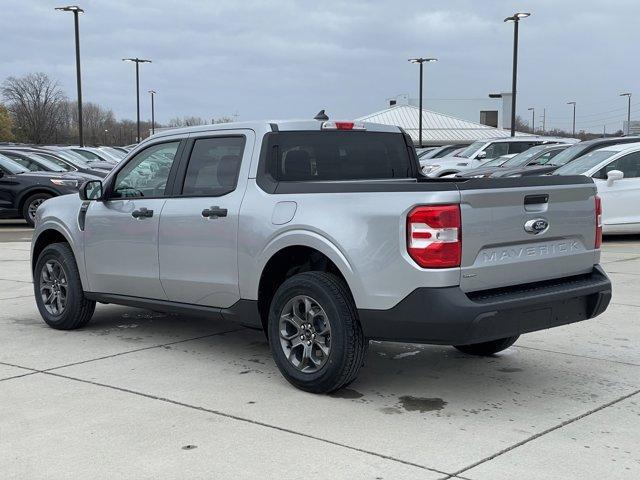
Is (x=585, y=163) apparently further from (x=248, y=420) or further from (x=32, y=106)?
(x=32, y=106)

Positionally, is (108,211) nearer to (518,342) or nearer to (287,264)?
(287,264)

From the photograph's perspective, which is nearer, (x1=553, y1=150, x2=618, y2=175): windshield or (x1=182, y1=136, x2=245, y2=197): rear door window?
(x1=182, y1=136, x2=245, y2=197): rear door window

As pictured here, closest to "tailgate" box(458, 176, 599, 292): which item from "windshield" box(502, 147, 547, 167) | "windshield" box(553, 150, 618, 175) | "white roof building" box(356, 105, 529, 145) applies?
"windshield" box(553, 150, 618, 175)

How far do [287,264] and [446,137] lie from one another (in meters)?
69.5

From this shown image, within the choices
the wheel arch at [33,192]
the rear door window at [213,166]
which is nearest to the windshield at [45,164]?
the wheel arch at [33,192]

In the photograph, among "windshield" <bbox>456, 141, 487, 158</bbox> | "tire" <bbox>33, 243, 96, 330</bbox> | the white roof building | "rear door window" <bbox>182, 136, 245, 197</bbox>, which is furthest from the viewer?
the white roof building

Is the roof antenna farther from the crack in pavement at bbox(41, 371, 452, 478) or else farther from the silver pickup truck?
the crack in pavement at bbox(41, 371, 452, 478)

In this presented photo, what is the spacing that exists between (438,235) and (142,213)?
273cm

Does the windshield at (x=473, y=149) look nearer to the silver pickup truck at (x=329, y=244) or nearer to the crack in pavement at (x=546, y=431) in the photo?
the silver pickup truck at (x=329, y=244)

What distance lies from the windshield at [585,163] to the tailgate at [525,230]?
30.8 ft

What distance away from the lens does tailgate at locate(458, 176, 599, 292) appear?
4586mm

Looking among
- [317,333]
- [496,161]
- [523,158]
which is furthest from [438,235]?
[496,161]

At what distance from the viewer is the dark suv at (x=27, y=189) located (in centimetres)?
1677

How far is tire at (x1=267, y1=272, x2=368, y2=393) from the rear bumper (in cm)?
15
